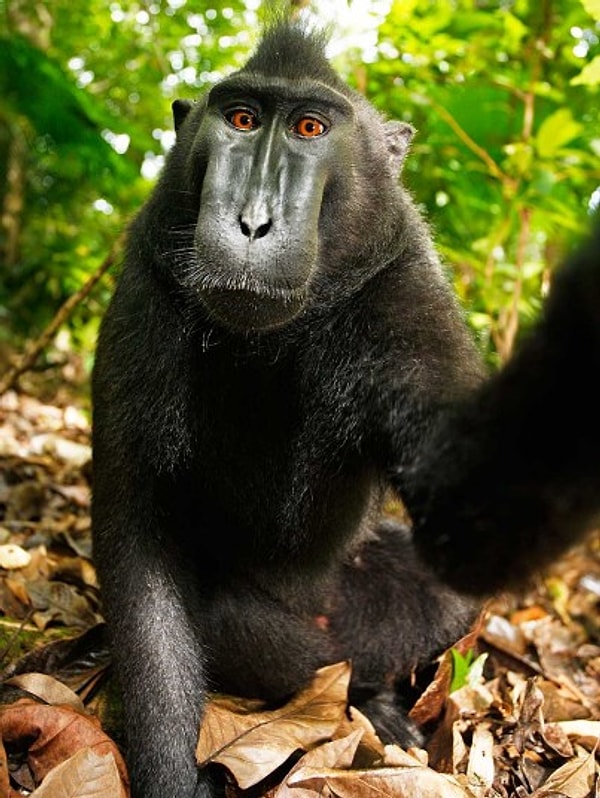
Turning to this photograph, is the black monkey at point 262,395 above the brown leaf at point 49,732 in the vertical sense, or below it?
above

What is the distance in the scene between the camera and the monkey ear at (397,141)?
3.32 m

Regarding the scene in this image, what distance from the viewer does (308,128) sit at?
9.62ft

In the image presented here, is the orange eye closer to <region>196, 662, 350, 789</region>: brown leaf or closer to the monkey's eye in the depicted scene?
the monkey's eye

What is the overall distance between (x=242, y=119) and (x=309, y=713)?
6.63ft

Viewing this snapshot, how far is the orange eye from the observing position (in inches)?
115

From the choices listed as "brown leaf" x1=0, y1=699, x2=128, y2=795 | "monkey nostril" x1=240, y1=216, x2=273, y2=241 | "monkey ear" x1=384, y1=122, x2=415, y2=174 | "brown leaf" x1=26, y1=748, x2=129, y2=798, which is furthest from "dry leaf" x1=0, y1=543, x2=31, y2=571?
"monkey ear" x1=384, y1=122, x2=415, y2=174

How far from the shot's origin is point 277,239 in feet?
8.34

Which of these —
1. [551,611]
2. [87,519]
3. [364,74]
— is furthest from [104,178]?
[551,611]

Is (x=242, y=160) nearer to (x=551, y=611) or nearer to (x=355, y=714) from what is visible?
(x=355, y=714)

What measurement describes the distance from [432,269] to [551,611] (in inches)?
108

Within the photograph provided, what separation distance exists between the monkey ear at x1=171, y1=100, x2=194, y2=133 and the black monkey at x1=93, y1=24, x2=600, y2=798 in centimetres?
2

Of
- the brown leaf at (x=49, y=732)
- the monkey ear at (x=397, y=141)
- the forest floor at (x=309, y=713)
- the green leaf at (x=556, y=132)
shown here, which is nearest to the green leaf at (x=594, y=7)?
the monkey ear at (x=397, y=141)

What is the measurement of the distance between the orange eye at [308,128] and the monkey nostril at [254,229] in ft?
1.69

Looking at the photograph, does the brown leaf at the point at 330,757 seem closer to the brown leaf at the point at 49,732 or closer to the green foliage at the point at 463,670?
the brown leaf at the point at 49,732
